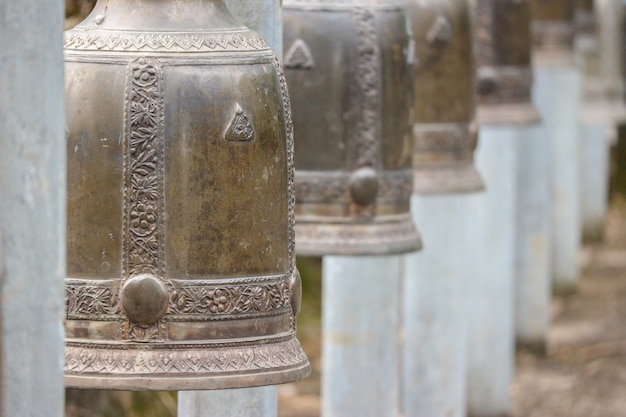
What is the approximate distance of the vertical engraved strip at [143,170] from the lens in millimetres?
3748

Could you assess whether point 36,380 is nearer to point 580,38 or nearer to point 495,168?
point 495,168

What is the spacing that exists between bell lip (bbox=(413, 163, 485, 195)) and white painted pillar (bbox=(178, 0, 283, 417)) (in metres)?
2.37

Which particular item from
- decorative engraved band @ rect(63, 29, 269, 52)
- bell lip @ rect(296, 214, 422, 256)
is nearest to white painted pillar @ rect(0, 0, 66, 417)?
decorative engraved band @ rect(63, 29, 269, 52)

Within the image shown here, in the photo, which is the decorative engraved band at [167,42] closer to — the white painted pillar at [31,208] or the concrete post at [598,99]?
the white painted pillar at [31,208]

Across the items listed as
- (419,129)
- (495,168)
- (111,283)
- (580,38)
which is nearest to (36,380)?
(111,283)

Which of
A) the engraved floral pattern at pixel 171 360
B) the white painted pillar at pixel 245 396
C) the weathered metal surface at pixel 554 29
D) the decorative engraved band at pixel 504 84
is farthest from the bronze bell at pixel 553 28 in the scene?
the engraved floral pattern at pixel 171 360

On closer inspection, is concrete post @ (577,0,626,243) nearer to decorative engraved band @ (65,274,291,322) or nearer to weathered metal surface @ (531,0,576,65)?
weathered metal surface @ (531,0,576,65)

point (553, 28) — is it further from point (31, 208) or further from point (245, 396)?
point (31, 208)

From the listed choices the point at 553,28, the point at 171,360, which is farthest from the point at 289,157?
the point at 553,28

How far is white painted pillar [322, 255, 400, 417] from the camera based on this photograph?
753 centimetres

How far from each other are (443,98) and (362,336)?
109 centimetres

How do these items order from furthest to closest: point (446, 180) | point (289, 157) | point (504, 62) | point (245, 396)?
point (504, 62), point (446, 180), point (245, 396), point (289, 157)

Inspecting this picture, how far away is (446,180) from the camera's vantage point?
23.5 ft

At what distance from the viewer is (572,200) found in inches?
595
